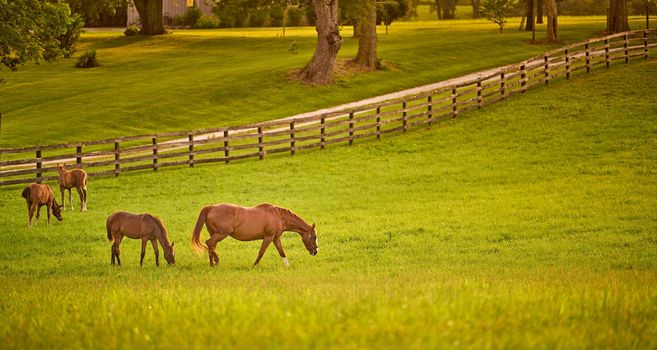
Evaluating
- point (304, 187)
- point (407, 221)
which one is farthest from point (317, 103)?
point (407, 221)

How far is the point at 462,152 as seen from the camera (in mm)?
34781

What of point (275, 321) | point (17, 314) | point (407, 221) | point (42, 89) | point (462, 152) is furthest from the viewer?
point (42, 89)

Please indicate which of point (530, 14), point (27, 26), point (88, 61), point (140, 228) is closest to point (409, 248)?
point (140, 228)

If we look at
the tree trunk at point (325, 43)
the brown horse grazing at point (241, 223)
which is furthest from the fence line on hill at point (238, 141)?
the brown horse grazing at point (241, 223)

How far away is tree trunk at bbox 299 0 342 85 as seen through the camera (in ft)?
168

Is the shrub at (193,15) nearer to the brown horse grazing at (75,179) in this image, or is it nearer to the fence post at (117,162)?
the fence post at (117,162)

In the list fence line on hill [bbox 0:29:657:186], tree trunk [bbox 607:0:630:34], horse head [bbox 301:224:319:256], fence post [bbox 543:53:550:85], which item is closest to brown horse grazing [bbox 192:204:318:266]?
horse head [bbox 301:224:319:256]

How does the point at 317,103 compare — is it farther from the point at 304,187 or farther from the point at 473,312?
the point at 473,312

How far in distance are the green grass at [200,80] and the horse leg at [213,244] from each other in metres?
24.9

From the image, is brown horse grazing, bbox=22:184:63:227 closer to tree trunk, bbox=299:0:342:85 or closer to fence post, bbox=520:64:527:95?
fence post, bbox=520:64:527:95

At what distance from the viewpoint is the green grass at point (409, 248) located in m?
8.30

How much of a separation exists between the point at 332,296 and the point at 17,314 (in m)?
3.25

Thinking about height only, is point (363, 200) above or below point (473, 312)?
below

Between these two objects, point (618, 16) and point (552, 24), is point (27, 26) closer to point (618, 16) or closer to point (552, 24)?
point (552, 24)
